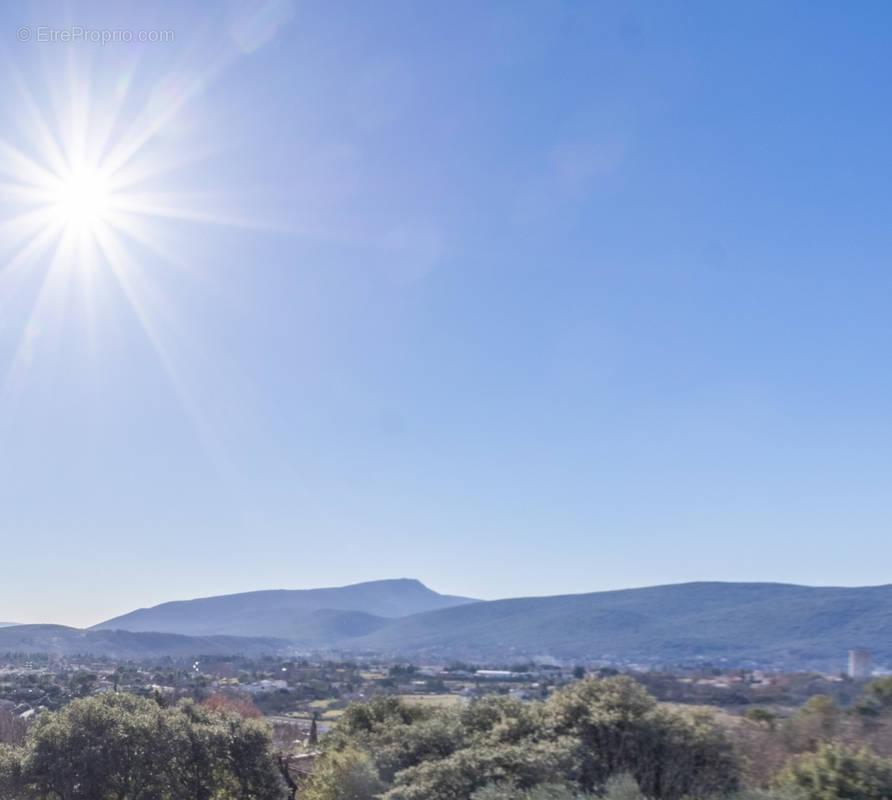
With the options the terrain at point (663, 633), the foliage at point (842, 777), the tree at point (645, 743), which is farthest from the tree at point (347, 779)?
the terrain at point (663, 633)


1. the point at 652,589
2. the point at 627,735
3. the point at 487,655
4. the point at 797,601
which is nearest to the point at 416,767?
the point at 627,735

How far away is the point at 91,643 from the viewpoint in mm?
89938

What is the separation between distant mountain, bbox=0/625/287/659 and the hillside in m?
63.7

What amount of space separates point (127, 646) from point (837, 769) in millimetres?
99060

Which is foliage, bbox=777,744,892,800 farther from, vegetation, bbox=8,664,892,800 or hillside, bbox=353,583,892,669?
hillside, bbox=353,583,892,669

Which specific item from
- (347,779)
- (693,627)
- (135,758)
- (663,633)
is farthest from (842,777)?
(693,627)

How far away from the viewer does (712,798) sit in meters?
11.9

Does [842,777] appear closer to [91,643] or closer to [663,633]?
[91,643]

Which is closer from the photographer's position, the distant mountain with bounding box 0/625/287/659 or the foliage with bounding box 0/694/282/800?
the foliage with bounding box 0/694/282/800

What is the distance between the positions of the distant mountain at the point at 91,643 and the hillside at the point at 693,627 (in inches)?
2508

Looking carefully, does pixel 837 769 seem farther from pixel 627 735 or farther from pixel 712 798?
pixel 627 735

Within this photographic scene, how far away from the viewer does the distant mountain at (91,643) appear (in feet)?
263

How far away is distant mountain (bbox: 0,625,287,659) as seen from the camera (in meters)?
80.0

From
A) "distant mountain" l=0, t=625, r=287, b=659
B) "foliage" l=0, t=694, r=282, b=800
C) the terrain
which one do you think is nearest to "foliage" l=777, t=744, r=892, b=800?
"foliage" l=0, t=694, r=282, b=800
